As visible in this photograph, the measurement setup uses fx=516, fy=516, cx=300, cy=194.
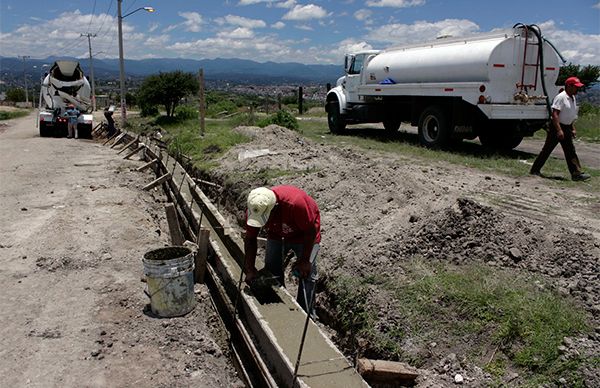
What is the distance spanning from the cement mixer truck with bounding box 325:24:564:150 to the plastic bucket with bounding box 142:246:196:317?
8354mm

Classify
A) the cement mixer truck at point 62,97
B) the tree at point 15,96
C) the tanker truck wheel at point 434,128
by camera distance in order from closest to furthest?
the tanker truck wheel at point 434,128 → the cement mixer truck at point 62,97 → the tree at point 15,96

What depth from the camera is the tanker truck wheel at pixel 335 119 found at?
57.5 ft

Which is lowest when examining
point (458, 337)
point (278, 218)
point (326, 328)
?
point (326, 328)

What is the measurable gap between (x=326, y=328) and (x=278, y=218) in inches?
A: 58.7

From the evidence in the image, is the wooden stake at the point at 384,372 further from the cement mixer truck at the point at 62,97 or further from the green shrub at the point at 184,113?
the green shrub at the point at 184,113

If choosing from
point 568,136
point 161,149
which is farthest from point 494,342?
point 161,149

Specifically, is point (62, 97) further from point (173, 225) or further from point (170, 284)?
point (170, 284)

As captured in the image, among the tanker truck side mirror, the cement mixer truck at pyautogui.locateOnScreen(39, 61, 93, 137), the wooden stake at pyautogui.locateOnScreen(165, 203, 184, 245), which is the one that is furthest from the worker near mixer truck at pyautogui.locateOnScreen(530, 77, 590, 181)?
the cement mixer truck at pyautogui.locateOnScreen(39, 61, 93, 137)

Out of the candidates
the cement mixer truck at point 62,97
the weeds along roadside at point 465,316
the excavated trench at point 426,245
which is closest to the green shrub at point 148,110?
the cement mixer truck at point 62,97

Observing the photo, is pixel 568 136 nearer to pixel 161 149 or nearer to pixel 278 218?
pixel 278 218

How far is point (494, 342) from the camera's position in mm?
4121

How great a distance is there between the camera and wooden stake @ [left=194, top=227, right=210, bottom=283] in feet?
20.1

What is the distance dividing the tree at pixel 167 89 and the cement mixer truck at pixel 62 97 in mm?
5795

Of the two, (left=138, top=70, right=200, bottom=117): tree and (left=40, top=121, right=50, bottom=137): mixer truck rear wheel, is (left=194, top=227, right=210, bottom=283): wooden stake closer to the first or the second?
(left=40, top=121, right=50, bottom=137): mixer truck rear wheel
